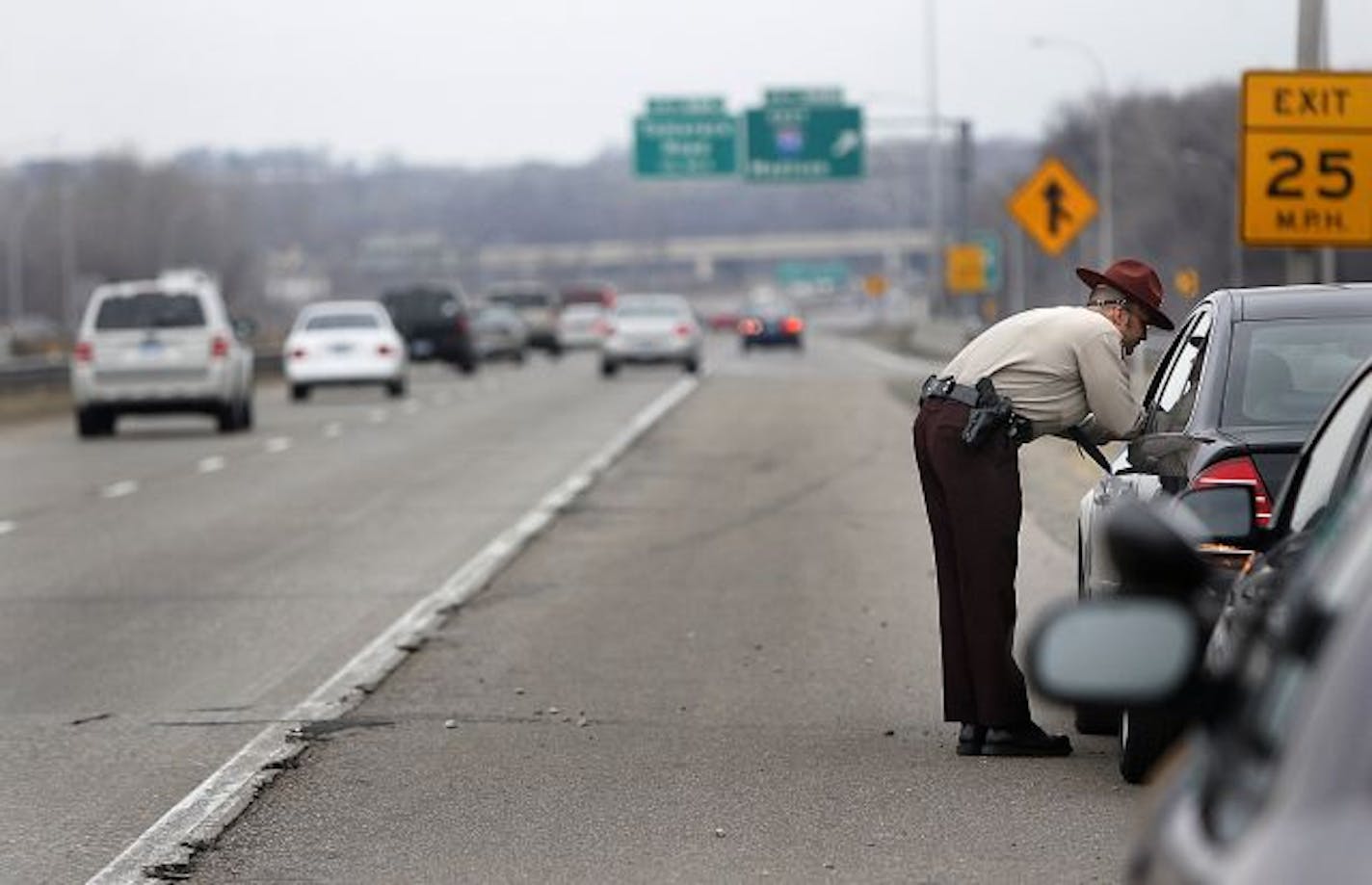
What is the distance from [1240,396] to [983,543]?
43.5 inches

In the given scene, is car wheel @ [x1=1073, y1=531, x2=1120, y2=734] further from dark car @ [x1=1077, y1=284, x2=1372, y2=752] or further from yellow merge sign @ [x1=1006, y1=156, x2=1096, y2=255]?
yellow merge sign @ [x1=1006, y1=156, x2=1096, y2=255]

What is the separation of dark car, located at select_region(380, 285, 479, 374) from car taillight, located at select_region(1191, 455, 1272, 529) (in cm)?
5171

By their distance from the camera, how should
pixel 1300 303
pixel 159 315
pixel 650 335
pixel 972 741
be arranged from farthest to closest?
1. pixel 650 335
2. pixel 159 315
3. pixel 972 741
4. pixel 1300 303

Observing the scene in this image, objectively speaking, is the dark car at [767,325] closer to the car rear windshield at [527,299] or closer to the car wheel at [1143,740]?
the car rear windshield at [527,299]

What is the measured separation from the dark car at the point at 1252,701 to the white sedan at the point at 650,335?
5246 centimetres

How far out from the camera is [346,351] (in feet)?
157

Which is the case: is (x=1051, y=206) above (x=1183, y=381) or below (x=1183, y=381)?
below

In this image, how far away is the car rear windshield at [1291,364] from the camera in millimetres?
9156

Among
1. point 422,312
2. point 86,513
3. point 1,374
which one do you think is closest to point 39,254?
point 422,312

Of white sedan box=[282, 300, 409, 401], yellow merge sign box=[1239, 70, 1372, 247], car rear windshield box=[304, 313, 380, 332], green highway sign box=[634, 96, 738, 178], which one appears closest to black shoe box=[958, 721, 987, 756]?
yellow merge sign box=[1239, 70, 1372, 247]

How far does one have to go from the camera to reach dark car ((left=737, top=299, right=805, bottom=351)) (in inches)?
3159

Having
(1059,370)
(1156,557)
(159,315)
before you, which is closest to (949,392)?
(1059,370)

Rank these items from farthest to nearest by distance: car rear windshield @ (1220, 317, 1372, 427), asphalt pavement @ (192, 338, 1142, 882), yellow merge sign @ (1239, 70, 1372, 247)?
1. yellow merge sign @ (1239, 70, 1372, 247)
2. car rear windshield @ (1220, 317, 1372, 427)
3. asphalt pavement @ (192, 338, 1142, 882)

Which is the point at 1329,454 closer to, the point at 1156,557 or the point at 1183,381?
the point at 1156,557
